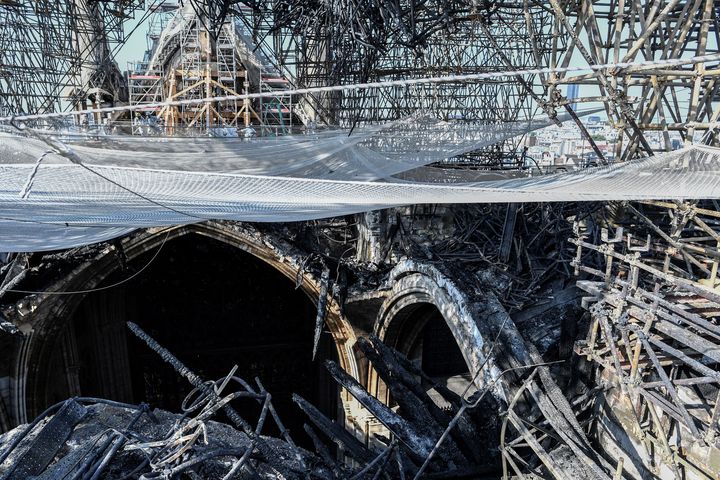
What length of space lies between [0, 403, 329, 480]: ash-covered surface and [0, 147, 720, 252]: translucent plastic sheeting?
1.49 meters

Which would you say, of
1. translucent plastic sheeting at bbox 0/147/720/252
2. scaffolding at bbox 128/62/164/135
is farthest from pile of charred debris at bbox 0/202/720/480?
scaffolding at bbox 128/62/164/135

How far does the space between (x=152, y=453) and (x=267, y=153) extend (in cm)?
360

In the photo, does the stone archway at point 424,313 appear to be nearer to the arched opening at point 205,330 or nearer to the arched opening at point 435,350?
the arched opening at point 435,350

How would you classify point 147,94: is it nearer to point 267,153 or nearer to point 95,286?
point 95,286

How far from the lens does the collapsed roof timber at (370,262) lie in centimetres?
399

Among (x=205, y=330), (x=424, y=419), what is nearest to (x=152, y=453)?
(x=424, y=419)

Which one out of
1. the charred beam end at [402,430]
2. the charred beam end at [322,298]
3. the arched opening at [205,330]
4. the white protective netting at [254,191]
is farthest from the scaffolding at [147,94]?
the charred beam end at [402,430]

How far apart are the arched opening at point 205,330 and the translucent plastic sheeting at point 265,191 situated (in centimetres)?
702

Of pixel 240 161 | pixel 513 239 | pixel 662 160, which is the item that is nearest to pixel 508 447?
pixel 662 160

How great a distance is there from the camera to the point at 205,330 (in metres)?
12.0

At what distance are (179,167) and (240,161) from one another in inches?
28.9

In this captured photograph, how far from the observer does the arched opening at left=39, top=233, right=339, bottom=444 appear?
11.4 metres

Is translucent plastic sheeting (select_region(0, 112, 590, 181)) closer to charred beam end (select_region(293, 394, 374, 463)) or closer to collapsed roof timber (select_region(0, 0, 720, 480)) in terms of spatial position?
collapsed roof timber (select_region(0, 0, 720, 480))

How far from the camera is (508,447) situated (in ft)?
15.0
